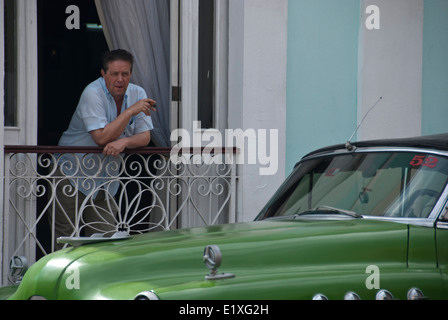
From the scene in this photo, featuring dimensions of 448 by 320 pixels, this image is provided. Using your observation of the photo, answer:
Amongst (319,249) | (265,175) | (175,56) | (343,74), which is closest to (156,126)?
(175,56)

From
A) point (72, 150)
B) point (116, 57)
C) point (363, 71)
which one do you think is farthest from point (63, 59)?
point (363, 71)

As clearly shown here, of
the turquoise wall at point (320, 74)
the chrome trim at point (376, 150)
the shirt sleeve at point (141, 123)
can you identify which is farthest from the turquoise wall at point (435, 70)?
the chrome trim at point (376, 150)

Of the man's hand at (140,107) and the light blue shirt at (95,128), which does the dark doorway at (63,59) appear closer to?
the light blue shirt at (95,128)

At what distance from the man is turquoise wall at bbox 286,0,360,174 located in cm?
163

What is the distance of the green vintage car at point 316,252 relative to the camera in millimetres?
3379

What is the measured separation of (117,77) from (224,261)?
3731 millimetres

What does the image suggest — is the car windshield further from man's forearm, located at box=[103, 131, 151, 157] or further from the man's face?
the man's face

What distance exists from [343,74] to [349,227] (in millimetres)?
4258

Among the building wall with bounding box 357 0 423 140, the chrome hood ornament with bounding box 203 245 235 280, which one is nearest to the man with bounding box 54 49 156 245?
the building wall with bounding box 357 0 423 140

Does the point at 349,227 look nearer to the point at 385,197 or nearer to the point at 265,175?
the point at 385,197

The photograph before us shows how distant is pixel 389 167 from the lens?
4.23 meters

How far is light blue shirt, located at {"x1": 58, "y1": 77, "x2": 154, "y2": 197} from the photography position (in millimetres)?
6777

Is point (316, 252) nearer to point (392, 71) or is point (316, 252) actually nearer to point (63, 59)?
point (392, 71)
